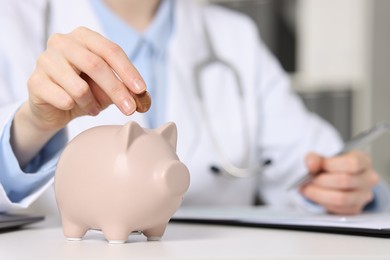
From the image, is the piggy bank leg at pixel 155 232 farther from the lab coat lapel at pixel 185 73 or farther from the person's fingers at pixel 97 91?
the lab coat lapel at pixel 185 73

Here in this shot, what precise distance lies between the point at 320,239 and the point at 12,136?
29 cm

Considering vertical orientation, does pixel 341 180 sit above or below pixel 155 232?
below

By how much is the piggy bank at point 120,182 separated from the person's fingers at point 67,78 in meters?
0.03

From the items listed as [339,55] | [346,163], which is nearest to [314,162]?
[346,163]

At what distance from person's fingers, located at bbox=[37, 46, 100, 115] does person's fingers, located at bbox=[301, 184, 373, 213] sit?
35cm

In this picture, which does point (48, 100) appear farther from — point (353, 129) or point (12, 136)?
point (353, 129)

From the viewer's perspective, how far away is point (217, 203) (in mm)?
1051

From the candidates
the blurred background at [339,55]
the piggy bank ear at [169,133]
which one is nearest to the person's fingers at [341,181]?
the piggy bank ear at [169,133]

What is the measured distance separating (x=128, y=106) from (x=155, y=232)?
0.10 metres

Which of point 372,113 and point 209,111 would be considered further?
point 372,113

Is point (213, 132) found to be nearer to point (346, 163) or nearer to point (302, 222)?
point (346, 163)

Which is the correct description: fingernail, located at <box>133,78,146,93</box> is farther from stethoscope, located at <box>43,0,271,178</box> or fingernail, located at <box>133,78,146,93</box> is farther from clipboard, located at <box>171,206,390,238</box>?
stethoscope, located at <box>43,0,271,178</box>

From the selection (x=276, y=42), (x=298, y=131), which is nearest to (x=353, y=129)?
(x=276, y=42)

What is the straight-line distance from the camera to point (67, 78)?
0.53 m
